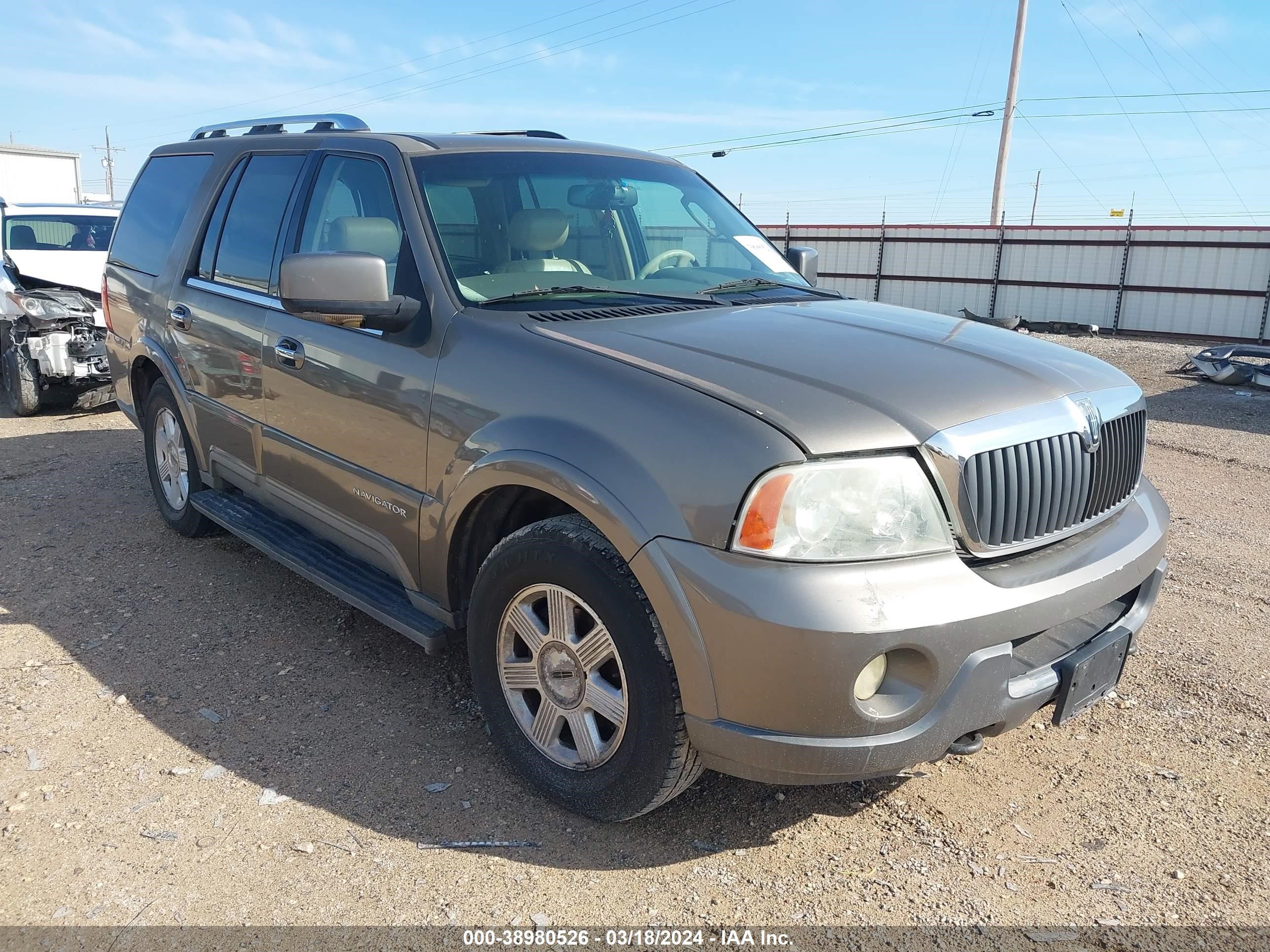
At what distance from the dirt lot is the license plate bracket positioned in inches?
17.3

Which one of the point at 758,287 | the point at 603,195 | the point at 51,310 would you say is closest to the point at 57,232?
the point at 51,310

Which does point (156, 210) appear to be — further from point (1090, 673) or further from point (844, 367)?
point (1090, 673)

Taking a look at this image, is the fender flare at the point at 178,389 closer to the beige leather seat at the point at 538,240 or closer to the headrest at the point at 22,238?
the beige leather seat at the point at 538,240

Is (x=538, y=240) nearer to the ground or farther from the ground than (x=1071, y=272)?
farther from the ground

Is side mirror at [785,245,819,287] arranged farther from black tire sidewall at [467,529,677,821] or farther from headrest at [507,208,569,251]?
black tire sidewall at [467,529,677,821]

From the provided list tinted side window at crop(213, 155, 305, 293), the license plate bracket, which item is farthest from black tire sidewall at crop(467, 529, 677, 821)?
tinted side window at crop(213, 155, 305, 293)

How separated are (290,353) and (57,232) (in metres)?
8.63

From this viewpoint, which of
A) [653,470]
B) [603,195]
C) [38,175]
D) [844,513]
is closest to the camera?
[844,513]

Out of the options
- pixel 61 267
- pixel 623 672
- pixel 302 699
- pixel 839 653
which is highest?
pixel 61 267

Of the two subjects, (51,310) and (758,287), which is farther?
(51,310)

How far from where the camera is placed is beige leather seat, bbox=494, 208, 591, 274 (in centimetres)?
333

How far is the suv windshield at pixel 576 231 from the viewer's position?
3.29 meters

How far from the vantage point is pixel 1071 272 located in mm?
20750

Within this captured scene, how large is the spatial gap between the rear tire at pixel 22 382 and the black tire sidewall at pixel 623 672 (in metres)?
7.63
